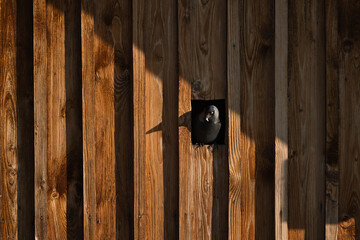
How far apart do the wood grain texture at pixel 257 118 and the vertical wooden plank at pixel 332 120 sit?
352 mm

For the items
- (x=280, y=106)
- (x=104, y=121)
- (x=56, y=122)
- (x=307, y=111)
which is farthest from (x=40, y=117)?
(x=307, y=111)

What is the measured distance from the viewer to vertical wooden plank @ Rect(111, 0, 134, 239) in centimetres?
182

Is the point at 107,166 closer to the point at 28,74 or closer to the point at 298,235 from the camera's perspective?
the point at 28,74

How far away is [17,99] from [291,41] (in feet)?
6.31

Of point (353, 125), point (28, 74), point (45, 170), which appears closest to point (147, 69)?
point (28, 74)

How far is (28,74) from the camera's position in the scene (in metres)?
1.86

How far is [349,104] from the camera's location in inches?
68.5

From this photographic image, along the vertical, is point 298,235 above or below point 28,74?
below

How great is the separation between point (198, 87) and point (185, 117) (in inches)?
8.7

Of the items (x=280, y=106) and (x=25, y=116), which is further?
(x=25, y=116)

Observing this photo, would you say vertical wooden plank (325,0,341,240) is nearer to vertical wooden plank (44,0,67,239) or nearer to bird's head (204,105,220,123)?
bird's head (204,105,220,123)

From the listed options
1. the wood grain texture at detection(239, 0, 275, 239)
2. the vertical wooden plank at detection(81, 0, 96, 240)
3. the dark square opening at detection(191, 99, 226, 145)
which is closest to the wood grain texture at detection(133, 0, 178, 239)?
the dark square opening at detection(191, 99, 226, 145)

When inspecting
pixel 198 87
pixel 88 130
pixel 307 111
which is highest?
pixel 198 87

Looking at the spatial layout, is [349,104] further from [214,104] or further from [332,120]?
[214,104]
